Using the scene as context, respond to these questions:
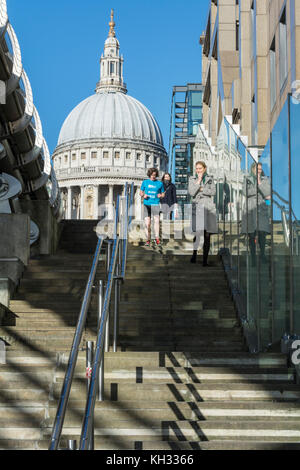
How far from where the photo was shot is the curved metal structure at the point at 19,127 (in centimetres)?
1365

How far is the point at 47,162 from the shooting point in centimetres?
1916

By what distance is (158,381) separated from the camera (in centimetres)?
729

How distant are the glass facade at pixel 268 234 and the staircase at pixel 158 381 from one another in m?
0.45

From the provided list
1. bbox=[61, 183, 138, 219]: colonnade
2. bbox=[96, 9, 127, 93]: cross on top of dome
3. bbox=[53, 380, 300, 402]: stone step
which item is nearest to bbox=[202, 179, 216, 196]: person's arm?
bbox=[53, 380, 300, 402]: stone step

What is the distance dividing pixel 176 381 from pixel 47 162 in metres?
12.5

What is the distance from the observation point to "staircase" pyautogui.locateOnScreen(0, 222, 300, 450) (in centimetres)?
631

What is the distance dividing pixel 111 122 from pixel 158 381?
12609 cm

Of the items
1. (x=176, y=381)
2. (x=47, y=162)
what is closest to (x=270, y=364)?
(x=176, y=381)

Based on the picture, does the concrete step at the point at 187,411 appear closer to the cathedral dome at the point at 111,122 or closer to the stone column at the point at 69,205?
the stone column at the point at 69,205

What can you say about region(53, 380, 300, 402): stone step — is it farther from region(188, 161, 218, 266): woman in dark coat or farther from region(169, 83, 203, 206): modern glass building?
region(169, 83, 203, 206): modern glass building

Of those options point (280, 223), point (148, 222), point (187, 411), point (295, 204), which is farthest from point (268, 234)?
point (148, 222)

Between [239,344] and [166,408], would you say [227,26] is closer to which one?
[239,344]

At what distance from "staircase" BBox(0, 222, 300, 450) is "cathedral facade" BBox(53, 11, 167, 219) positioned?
106 metres
